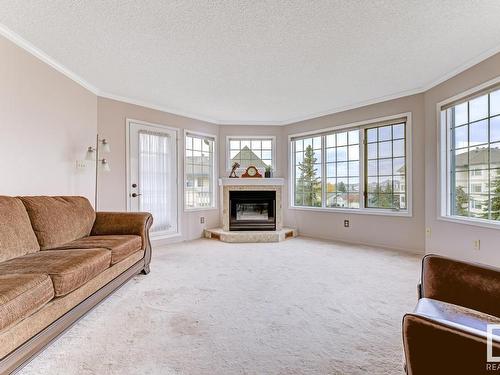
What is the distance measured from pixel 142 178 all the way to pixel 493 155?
15.3 feet

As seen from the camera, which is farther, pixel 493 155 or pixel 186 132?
pixel 186 132

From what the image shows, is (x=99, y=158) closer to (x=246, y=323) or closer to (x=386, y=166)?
(x=246, y=323)

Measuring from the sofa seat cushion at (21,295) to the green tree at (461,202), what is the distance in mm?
4275

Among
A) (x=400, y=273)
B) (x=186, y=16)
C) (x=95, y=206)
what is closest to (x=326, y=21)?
(x=186, y=16)

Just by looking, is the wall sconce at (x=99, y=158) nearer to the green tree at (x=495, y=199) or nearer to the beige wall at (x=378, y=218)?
the beige wall at (x=378, y=218)

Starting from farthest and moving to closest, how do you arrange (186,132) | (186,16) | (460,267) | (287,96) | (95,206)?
(186,132), (287,96), (95,206), (186,16), (460,267)

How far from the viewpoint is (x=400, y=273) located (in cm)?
316

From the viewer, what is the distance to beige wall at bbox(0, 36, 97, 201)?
101 inches

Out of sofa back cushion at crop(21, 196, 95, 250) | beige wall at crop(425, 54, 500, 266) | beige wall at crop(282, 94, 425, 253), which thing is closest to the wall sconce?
sofa back cushion at crop(21, 196, 95, 250)

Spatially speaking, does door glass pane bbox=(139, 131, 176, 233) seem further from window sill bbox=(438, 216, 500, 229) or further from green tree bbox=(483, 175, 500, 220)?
green tree bbox=(483, 175, 500, 220)

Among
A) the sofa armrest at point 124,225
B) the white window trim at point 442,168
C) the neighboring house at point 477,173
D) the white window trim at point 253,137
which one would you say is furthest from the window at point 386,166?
the sofa armrest at point 124,225

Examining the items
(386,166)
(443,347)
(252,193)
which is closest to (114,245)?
(443,347)

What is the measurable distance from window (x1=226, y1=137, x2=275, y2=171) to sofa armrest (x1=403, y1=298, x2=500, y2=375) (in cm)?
494

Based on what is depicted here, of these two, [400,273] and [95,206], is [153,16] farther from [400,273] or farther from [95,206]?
[400,273]
